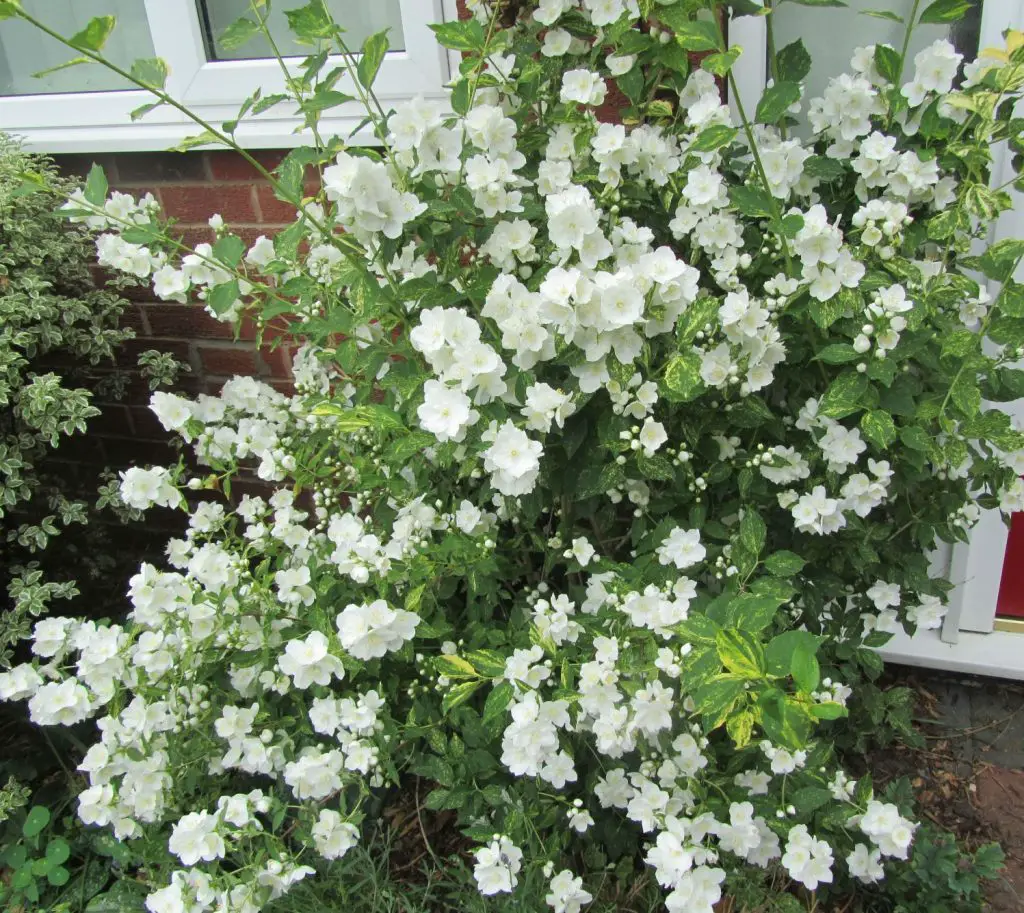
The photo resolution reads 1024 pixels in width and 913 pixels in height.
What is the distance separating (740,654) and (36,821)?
182 cm

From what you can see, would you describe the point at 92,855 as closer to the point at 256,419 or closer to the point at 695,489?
the point at 256,419

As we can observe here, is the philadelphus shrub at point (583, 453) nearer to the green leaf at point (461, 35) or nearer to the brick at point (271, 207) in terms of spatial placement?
the green leaf at point (461, 35)

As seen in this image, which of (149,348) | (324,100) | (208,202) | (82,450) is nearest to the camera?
(324,100)

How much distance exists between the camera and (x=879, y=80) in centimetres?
171

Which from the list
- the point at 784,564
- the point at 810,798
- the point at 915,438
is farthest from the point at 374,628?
the point at 915,438

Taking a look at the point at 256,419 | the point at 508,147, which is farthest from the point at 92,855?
the point at 508,147

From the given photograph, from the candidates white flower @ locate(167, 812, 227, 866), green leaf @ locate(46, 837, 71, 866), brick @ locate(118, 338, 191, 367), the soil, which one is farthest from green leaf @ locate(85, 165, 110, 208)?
the soil

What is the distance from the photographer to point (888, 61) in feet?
5.33

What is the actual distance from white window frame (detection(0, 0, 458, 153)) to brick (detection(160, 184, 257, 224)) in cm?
13

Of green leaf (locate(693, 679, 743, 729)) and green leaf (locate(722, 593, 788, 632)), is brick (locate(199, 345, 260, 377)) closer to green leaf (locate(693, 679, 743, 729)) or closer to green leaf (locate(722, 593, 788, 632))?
green leaf (locate(722, 593, 788, 632))

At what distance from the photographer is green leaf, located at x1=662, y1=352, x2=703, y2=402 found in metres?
1.41

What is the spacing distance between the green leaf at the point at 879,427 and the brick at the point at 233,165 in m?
1.72

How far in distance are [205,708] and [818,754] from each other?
1203 mm

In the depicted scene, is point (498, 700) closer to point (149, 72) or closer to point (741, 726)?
point (741, 726)
